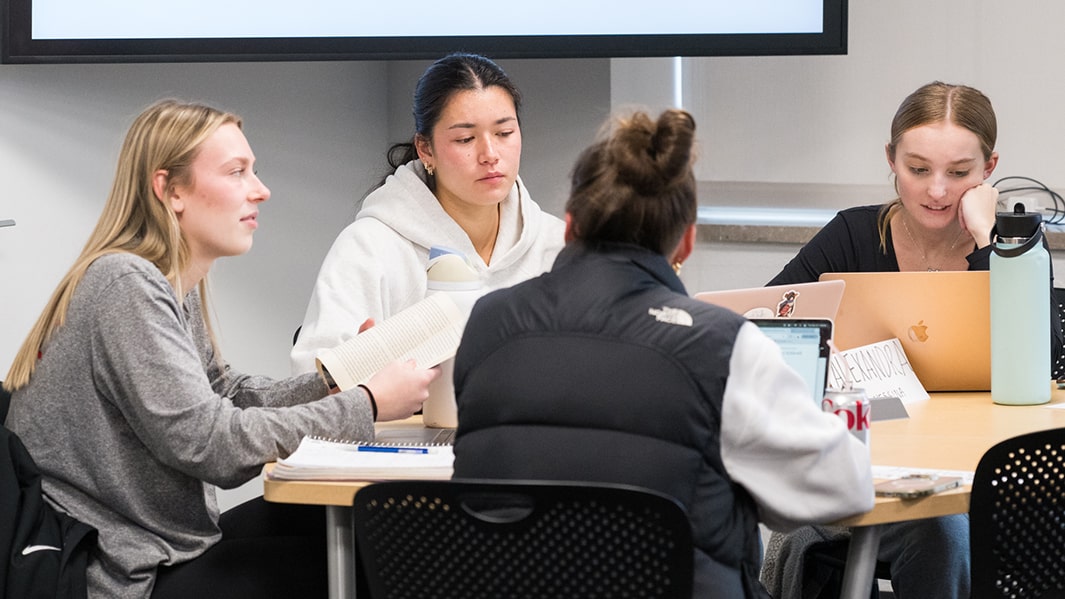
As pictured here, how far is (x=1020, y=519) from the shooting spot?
1640 millimetres

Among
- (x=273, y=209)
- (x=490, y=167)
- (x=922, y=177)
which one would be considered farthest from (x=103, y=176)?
(x=922, y=177)

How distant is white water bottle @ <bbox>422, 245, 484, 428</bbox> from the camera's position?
203 cm

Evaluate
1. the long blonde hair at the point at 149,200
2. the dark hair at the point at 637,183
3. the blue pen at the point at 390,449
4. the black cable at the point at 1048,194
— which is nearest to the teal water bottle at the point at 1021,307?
the dark hair at the point at 637,183

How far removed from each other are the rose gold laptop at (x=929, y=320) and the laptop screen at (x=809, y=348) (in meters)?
0.47

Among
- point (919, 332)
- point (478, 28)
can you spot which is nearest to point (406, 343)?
point (919, 332)

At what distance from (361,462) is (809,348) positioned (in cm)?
66

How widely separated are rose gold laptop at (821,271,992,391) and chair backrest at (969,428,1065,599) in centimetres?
71

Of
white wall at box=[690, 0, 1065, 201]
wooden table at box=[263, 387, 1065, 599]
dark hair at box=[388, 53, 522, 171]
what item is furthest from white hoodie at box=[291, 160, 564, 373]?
white wall at box=[690, 0, 1065, 201]

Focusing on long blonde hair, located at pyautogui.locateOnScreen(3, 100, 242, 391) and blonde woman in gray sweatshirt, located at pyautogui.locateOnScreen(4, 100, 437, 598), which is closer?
blonde woman in gray sweatshirt, located at pyautogui.locateOnScreen(4, 100, 437, 598)

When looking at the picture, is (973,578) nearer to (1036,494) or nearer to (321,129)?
(1036,494)

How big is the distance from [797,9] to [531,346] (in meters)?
2.38

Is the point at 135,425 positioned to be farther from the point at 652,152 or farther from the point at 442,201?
the point at 442,201

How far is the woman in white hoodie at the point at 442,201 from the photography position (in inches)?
102

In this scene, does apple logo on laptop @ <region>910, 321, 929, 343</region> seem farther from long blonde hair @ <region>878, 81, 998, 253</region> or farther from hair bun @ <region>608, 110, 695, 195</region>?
hair bun @ <region>608, 110, 695, 195</region>
